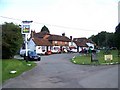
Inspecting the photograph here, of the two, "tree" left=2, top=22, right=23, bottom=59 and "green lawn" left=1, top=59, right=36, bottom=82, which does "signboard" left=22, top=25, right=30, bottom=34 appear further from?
"green lawn" left=1, top=59, right=36, bottom=82

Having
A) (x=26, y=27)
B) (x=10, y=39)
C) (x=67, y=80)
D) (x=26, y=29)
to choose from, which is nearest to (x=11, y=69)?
(x=67, y=80)

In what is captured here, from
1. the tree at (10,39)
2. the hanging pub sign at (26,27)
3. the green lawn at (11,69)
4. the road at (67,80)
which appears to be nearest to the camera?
the road at (67,80)

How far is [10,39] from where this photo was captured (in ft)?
130

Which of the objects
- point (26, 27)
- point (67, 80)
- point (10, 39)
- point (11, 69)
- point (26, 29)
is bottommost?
point (67, 80)

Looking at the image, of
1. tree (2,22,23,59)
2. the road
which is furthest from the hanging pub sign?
the road

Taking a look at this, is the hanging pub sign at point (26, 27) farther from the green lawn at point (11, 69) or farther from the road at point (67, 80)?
the road at point (67, 80)

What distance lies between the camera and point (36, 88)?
48.6ft

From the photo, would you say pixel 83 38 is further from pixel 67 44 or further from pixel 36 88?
pixel 36 88

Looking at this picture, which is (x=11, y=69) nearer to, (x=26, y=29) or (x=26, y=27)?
(x=26, y=29)

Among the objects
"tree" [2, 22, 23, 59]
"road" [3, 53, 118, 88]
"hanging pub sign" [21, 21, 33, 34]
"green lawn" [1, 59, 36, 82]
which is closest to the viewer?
"road" [3, 53, 118, 88]

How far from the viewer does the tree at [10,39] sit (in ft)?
128

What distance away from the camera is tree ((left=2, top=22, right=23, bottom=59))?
1539 inches

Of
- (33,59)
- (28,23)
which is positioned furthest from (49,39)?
(28,23)

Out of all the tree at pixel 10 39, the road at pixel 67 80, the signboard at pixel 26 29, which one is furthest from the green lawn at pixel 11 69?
the tree at pixel 10 39
